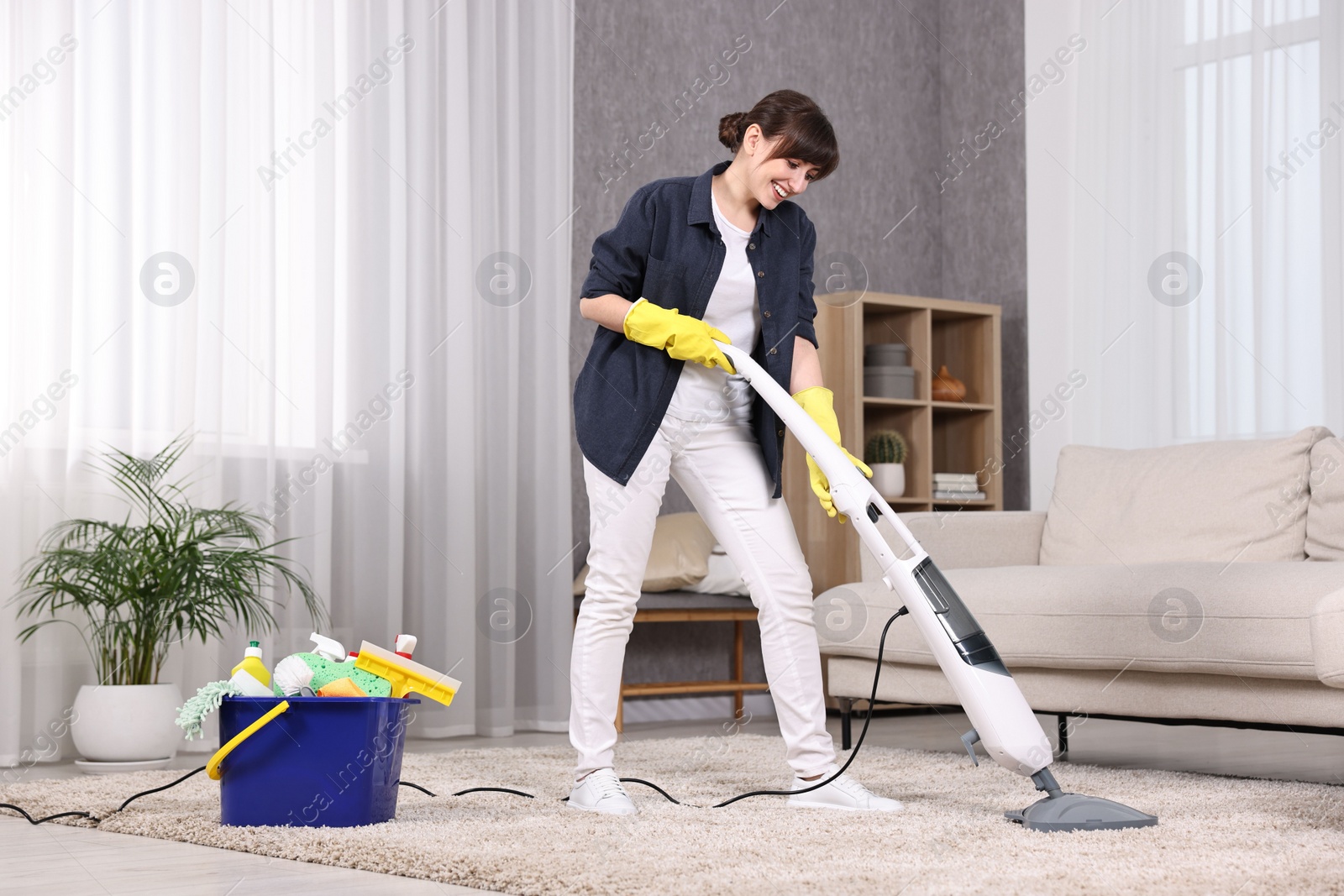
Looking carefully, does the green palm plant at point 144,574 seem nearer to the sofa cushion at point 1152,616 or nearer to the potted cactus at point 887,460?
the sofa cushion at point 1152,616

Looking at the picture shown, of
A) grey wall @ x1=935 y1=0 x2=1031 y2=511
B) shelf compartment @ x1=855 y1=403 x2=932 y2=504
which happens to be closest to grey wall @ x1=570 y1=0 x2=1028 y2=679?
grey wall @ x1=935 y1=0 x2=1031 y2=511

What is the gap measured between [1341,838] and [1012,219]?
346 cm

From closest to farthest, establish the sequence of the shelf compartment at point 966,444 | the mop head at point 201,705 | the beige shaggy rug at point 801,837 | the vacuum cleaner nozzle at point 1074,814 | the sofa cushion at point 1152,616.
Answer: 1. the beige shaggy rug at point 801,837
2. the vacuum cleaner nozzle at point 1074,814
3. the mop head at point 201,705
4. the sofa cushion at point 1152,616
5. the shelf compartment at point 966,444

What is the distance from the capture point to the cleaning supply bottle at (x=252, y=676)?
195 centimetres

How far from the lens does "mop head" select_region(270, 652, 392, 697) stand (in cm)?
193

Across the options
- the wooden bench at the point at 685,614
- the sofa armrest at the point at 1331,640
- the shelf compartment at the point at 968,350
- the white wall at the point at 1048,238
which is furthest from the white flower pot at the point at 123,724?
the white wall at the point at 1048,238

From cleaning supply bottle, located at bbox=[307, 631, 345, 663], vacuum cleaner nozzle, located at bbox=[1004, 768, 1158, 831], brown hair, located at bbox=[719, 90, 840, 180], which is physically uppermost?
brown hair, located at bbox=[719, 90, 840, 180]

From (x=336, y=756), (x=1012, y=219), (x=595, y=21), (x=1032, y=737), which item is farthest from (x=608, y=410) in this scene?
(x=1012, y=219)

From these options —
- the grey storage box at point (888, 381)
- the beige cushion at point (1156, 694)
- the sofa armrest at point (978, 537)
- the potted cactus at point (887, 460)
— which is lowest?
the beige cushion at point (1156, 694)

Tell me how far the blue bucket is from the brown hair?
99 cm

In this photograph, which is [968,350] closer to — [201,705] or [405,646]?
[405,646]

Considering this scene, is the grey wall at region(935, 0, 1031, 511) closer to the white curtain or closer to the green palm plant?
the white curtain

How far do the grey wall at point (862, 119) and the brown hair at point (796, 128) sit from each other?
2107 mm

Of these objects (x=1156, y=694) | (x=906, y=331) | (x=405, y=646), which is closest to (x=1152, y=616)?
(x=1156, y=694)
